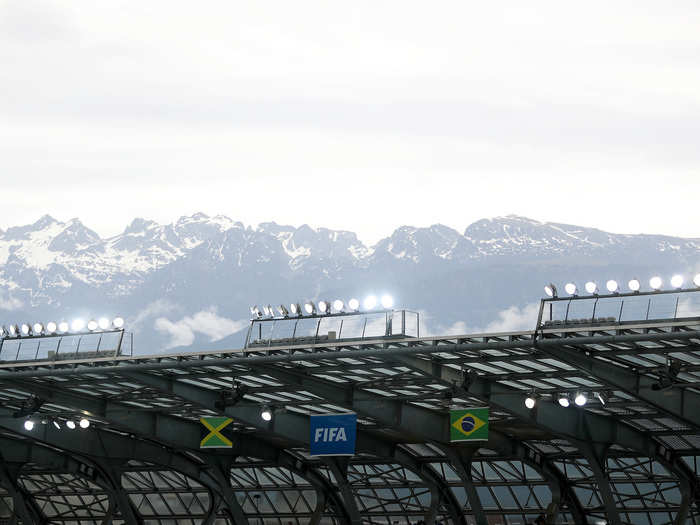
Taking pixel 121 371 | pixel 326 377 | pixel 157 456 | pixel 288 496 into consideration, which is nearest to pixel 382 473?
pixel 288 496

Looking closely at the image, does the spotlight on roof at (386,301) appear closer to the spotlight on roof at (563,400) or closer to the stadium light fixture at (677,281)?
the spotlight on roof at (563,400)

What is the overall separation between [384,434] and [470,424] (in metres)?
15.0

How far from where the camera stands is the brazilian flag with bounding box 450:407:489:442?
149 feet

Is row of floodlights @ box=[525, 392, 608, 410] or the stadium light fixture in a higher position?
the stadium light fixture

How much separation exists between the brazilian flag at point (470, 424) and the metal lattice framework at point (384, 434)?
0.84m

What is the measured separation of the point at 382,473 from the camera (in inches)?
2630

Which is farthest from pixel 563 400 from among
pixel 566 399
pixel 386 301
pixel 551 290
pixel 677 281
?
pixel 386 301

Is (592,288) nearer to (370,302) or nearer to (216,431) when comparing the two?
(370,302)

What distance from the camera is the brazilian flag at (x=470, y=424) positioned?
149 feet

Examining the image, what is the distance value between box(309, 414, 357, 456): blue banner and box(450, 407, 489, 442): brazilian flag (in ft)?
14.1

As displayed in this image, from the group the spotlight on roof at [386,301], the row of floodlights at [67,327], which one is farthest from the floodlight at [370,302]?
the row of floodlights at [67,327]

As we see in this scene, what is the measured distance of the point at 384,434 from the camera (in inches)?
2372

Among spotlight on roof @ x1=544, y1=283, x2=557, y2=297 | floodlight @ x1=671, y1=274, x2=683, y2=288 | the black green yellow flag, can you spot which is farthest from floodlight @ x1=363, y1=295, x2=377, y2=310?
floodlight @ x1=671, y1=274, x2=683, y2=288

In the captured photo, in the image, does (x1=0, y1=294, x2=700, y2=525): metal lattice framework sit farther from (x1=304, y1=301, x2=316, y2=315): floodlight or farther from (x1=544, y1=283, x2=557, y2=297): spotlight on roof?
(x1=304, y1=301, x2=316, y2=315): floodlight
